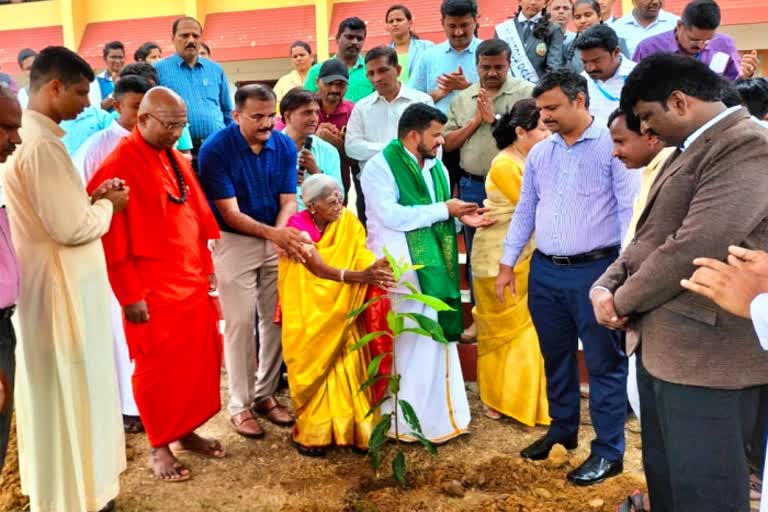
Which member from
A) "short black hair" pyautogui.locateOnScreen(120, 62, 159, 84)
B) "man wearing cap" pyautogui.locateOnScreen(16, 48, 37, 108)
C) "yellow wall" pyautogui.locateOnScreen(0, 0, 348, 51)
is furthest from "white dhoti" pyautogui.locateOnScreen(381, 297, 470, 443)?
"yellow wall" pyautogui.locateOnScreen(0, 0, 348, 51)

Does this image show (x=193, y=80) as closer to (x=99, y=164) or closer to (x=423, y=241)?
(x=99, y=164)

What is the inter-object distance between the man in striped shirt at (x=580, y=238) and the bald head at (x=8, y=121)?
229 centimetres

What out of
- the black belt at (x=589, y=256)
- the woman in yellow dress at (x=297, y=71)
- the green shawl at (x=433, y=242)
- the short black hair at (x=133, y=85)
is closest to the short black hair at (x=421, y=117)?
the green shawl at (x=433, y=242)

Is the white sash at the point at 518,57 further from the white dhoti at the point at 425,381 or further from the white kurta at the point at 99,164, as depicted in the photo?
the white kurta at the point at 99,164

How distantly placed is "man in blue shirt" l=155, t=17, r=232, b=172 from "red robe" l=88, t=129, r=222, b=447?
7.78 feet

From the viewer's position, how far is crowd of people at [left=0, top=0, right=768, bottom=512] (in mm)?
2281

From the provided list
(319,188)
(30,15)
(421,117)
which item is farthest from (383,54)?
(30,15)

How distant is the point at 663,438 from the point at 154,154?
2.72 meters

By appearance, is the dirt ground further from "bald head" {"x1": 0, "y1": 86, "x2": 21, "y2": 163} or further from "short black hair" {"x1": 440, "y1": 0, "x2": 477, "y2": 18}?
"short black hair" {"x1": 440, "y1": 0, "x2": 477, "y2": 18}

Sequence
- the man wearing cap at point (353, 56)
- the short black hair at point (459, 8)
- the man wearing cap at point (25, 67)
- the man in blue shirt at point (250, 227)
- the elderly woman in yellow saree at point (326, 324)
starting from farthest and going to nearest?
the man wearing cap at point (25, 67) < the man wearing cap at point (353, 56) < the short black hair at point (459, 8) < the man in blue shirt at point (250, 227) < the elderly woman in yellow saree at point (326, 324)

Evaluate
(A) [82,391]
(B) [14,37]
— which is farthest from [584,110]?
(B) [14,37]

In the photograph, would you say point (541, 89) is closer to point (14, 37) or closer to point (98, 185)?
point (98, 185)

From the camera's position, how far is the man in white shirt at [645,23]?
5.89 metres

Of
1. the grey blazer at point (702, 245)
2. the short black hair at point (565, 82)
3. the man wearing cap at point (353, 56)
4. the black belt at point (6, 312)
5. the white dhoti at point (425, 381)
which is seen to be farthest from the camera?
the man wearing cap at point (353, 56)
